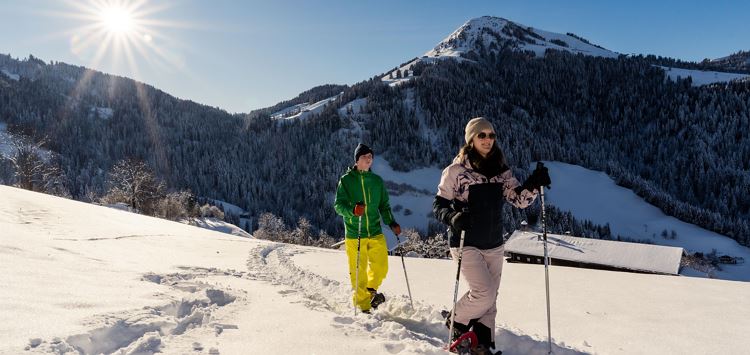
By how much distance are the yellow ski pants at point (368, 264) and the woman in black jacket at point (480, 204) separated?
6.87ft

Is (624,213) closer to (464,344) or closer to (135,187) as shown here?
(135,187)

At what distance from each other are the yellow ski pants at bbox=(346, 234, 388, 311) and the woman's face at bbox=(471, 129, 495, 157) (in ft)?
8.50

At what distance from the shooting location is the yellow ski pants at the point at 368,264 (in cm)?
647

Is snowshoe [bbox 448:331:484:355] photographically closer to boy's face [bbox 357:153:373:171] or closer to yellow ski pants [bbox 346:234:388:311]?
yellow ski pants [bbox 346:234:388:311]

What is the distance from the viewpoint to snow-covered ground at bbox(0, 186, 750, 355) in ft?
12.4

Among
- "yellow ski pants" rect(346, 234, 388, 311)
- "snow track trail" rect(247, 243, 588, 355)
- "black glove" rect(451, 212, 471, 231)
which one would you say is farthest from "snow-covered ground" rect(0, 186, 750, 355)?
"black glove" rect(451, 212, 471, 231)

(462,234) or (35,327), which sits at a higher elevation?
(462,234)

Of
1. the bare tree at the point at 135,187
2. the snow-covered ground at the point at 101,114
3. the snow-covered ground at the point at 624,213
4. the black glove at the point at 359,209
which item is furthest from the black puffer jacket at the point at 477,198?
the snow-covered ground at the point at 101,114

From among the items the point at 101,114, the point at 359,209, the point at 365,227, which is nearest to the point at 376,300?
the point at 365,227

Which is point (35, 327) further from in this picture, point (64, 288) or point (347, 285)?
point (347, 285)

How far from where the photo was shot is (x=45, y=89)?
631ft

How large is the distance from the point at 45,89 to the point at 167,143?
72899mm

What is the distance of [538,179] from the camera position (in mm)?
4441

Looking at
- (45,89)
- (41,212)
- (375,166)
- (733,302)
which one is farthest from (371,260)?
(45,89)
